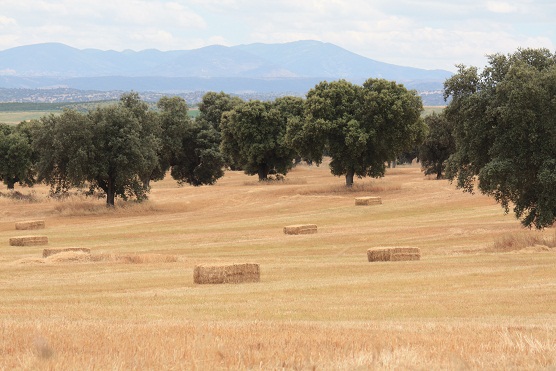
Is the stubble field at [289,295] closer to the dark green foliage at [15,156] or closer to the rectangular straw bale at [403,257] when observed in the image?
the rectangular straw bale at [403,257]

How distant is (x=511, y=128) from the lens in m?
41.2

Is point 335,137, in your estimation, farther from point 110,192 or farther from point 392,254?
point 392,254

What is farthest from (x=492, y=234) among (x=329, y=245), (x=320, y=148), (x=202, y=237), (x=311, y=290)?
(x=320, y=148)

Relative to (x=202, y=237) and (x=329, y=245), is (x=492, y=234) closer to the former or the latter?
(x=329, y=245)

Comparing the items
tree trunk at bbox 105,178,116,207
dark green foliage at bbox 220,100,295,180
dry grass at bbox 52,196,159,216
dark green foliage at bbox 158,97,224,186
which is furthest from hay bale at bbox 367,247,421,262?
dark green foliage at bbox 158,97,224,186

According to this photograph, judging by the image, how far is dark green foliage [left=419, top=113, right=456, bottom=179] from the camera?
333 feet

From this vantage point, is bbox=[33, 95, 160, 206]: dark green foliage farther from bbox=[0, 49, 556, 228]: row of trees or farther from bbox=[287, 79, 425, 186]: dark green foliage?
bbox=[287, 79, 425, 186]: dark green foliage

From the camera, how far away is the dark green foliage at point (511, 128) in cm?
4012

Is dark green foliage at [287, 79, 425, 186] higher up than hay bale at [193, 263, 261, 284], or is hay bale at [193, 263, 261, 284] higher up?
dark green foliage at [287, 79, 425, 186]

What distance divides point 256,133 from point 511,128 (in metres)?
57.1

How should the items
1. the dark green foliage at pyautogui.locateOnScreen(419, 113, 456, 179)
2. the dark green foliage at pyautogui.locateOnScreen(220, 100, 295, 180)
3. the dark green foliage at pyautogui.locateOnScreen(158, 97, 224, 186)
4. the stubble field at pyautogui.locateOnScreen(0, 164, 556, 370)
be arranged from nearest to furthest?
the stubble field at pyautogui.locateOnScreen(0, 164, 556, 370) → the dark green foliage at pyautogui.locateOnScreen(220, 100, 295, 180) → the dark green foliage at pyautogui.locateOnScreen(158, 97, 224, 186) → the dark green foliage at pyautogui.locateOnScreen(419, 113, 456, 179)

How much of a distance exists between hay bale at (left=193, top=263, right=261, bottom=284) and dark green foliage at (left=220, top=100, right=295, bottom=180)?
6625cm

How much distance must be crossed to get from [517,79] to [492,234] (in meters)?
10.0

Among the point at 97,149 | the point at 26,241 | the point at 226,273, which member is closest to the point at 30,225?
the point at 26,241
